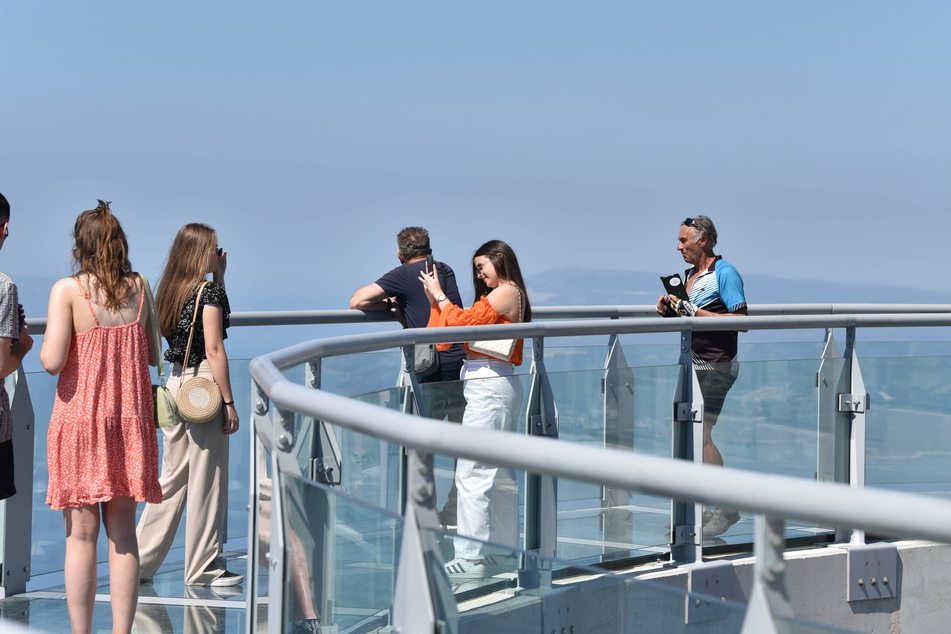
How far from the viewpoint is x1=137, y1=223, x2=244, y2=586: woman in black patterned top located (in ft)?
16.1

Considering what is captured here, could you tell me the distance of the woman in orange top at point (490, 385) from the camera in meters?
4.90

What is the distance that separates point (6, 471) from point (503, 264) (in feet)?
9.02

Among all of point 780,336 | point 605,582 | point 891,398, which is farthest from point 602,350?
point 605,582

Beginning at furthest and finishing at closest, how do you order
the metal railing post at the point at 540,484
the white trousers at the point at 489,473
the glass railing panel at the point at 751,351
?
the glass railing panel at the point at 751,351, the metal railing post at the point at 540,484, the white trousers at the point at 489,473

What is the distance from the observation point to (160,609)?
487 centimetres

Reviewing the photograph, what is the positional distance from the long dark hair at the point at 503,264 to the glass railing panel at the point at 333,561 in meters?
3.25

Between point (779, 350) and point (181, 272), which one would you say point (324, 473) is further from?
point (779, 350)

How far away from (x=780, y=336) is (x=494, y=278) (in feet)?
9.74

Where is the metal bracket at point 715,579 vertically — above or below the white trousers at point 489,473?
below

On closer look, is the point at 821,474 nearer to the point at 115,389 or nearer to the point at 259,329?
the point at 259,329

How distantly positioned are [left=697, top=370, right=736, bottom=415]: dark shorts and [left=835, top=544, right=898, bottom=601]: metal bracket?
56.6 inches

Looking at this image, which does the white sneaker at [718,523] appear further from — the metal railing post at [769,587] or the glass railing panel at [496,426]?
the metal railing post at [769,587]

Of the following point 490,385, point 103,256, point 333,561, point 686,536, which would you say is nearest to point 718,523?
point 686,536

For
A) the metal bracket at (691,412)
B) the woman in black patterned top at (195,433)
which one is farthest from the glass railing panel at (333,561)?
the metal bracket at (691,412)
